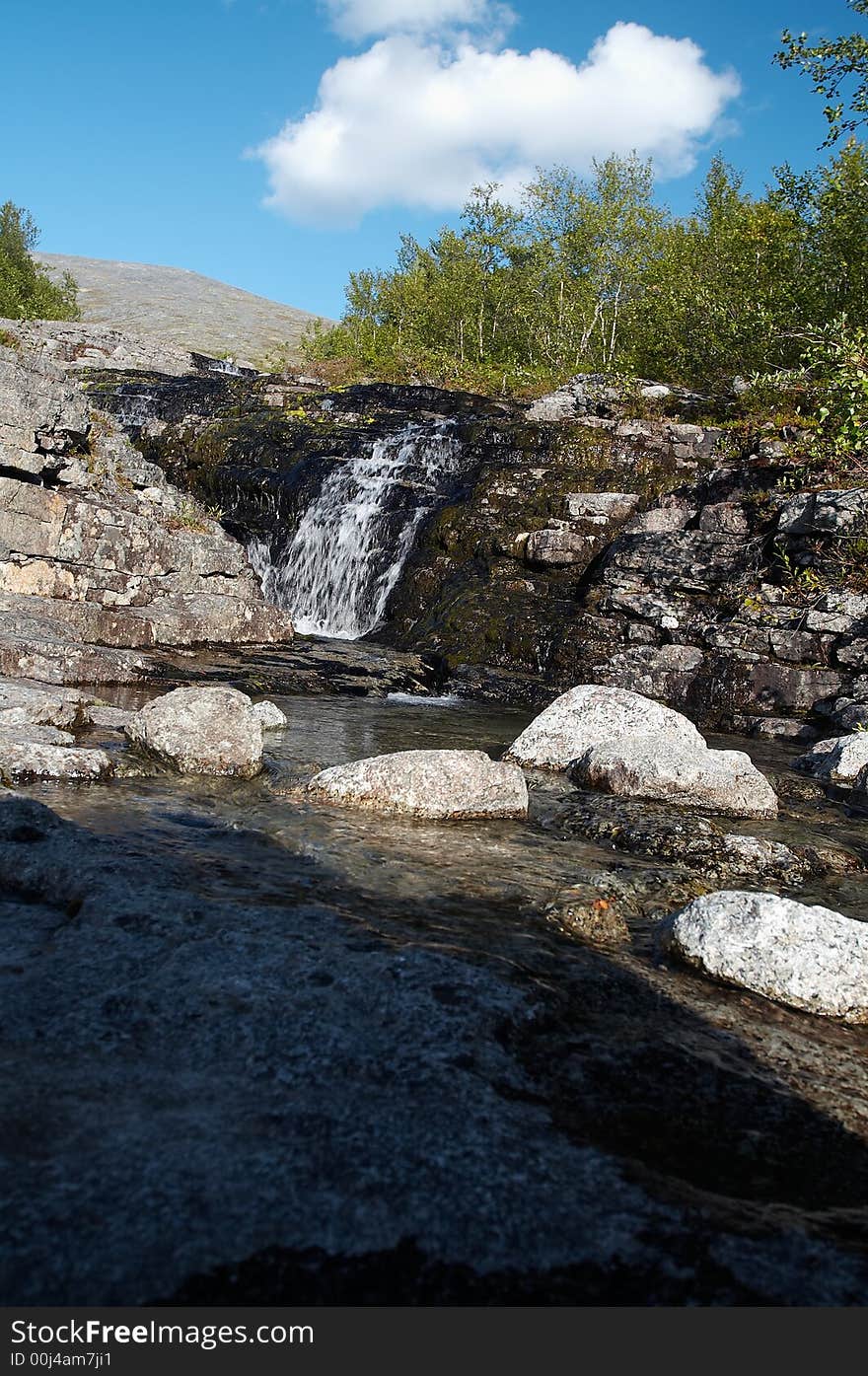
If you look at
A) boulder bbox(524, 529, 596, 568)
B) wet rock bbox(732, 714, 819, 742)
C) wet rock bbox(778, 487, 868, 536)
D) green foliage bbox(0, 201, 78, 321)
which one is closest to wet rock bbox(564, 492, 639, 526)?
boulder bbox(524, 529, 596, 568)

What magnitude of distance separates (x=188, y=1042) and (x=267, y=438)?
82.7 ft

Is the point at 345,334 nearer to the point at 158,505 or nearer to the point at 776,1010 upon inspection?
the point at 158,505

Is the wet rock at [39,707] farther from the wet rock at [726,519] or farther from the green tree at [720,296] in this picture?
the green tree at [720,296]

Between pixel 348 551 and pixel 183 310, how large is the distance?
101097mm

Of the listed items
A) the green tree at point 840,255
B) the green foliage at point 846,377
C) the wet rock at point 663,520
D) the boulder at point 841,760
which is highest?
the green tree at point 840,255

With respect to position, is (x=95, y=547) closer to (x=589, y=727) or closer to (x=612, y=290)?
(x=589, y=727)

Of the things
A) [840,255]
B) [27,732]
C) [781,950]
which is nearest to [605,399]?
[840,255]

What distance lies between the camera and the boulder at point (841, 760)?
11234mm

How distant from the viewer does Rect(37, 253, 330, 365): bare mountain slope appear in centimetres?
8731

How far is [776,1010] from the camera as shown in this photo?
461 cm

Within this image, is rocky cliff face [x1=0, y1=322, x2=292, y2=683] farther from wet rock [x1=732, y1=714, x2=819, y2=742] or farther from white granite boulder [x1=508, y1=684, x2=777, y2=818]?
wet rock [x1=732, y1=714, x2=819, y2=742]

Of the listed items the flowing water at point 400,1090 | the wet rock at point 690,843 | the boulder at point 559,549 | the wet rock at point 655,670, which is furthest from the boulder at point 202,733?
the boulder at point 559,549

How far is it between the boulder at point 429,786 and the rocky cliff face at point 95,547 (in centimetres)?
755

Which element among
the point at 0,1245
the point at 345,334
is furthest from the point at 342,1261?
the point at 345,334
